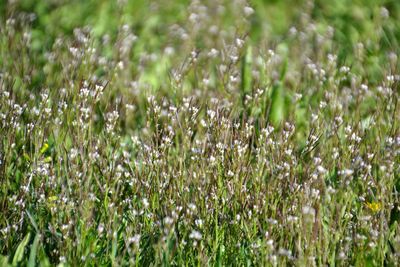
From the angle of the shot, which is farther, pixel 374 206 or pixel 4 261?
pixel 374 206

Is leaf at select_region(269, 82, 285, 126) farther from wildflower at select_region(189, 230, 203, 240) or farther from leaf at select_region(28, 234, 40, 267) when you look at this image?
leaf at select_region(28, 234, 40, 267)

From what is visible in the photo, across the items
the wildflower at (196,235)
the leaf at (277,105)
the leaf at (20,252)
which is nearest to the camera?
the wildflower at (196,235)

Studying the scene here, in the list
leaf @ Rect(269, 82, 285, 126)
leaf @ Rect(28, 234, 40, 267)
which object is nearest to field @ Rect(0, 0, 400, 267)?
leaf @ Rect(28, 234, 40, 267)

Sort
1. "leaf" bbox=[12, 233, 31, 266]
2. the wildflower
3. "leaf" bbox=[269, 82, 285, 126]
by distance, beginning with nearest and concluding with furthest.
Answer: the wildflower
"leaf" bbox=[12, 233, 31, 266]
"leaf" bbox=[269, 82, 285, 126]

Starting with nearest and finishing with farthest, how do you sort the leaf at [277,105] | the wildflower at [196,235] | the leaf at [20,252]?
the wildflower at [196,235] → the leaf at [20,252] → the leaf at [277,105]

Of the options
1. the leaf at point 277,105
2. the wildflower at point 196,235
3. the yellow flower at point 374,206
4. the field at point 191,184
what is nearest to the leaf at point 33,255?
the field at point 191,184

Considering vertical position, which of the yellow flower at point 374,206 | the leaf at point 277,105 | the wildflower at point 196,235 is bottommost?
the leaf at point 277,105

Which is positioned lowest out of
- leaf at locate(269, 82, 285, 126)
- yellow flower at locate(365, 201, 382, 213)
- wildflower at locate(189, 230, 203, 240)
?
leaf at locate(269, 82, 285, 126)

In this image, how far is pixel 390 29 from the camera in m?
5.47

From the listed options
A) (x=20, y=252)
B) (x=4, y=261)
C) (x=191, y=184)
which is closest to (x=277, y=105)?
(x=191, y=184)

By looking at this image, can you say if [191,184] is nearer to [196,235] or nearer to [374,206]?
[196,235]

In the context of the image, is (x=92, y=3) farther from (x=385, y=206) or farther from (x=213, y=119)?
(x=385, y=206)

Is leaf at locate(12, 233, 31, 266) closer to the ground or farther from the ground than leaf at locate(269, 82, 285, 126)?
farther from the ground

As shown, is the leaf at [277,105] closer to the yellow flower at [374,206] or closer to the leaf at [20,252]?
the yellow flower at [374,206]
